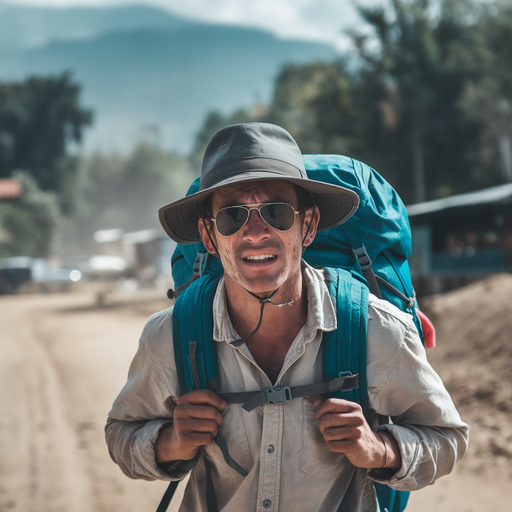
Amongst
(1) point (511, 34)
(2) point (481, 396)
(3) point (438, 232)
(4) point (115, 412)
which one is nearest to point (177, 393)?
(4) point (115, 412)

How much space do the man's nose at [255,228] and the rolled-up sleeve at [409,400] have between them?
462 mm

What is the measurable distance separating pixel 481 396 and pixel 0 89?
205 ft

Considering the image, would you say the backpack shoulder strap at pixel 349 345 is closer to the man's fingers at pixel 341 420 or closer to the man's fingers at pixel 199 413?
the man's fingers at pixel 341 420

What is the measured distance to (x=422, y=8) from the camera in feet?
128

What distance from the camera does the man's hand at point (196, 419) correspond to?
208 centimetres

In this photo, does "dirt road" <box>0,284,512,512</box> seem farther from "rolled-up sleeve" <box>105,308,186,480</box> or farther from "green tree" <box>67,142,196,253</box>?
"green tree" <box>67,142,196,253</box>

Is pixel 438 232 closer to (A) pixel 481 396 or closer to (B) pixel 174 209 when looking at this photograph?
(A) pixel 481 396

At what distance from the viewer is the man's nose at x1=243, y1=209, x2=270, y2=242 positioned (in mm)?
2166

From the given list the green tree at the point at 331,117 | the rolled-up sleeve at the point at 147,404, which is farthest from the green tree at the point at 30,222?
the rolled-up sleeve at the point at 147,404

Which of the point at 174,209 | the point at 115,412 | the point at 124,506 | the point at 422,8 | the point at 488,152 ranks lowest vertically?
the point at 124,506

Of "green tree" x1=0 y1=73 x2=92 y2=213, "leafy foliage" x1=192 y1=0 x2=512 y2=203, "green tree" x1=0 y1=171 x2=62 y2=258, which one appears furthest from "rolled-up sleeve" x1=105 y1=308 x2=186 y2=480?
"green tree" x1=0 y1=73 x2=92 y2=213

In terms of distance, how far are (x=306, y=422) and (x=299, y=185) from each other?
853mm

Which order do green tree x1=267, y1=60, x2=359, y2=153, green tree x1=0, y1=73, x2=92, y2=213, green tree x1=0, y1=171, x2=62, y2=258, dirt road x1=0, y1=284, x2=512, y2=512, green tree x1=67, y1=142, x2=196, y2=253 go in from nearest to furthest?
dirt road x1=0, y1=284, x2=512, y2=512
green tree x1=267, y1=60, x2=359, y2=153
green tree x1=0, y1=171, x2=62, y2=258
green tree x1=0, y1=73, x2=92, y2=213
green tree x1=67, y1=142, x2=196, y2=253

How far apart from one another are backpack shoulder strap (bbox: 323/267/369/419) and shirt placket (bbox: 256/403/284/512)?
22cm
